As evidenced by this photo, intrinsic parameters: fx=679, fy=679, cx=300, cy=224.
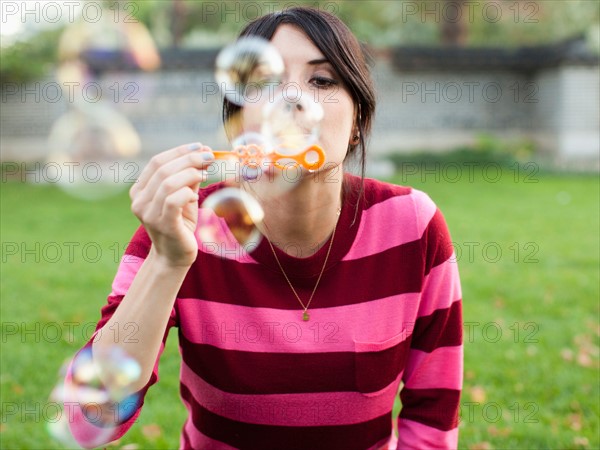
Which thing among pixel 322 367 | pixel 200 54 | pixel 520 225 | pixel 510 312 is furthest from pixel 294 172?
pixel 200 54

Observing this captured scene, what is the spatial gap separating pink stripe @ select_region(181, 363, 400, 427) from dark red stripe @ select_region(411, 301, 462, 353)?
0.16 metres

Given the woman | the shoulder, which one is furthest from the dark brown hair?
the shoulder

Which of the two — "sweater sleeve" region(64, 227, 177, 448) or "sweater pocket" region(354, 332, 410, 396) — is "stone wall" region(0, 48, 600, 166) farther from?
"sweater sleeve" region(64, 227, 177, 448)

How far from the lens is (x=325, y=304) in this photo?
59.8 inches

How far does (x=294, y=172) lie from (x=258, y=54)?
27 cm

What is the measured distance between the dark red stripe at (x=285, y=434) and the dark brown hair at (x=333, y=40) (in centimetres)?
72

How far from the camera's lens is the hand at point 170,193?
1.09m

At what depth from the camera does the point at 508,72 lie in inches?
511

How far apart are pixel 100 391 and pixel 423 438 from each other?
77 cm

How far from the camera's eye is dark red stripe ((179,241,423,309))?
1487 mm

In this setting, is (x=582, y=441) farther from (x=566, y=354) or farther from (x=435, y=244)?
(x=435, y=244)

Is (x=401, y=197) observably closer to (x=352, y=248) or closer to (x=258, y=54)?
(x=352, y=248)

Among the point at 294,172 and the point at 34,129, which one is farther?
the point at 34,129

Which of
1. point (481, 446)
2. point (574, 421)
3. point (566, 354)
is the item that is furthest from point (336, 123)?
point (566, 354)
